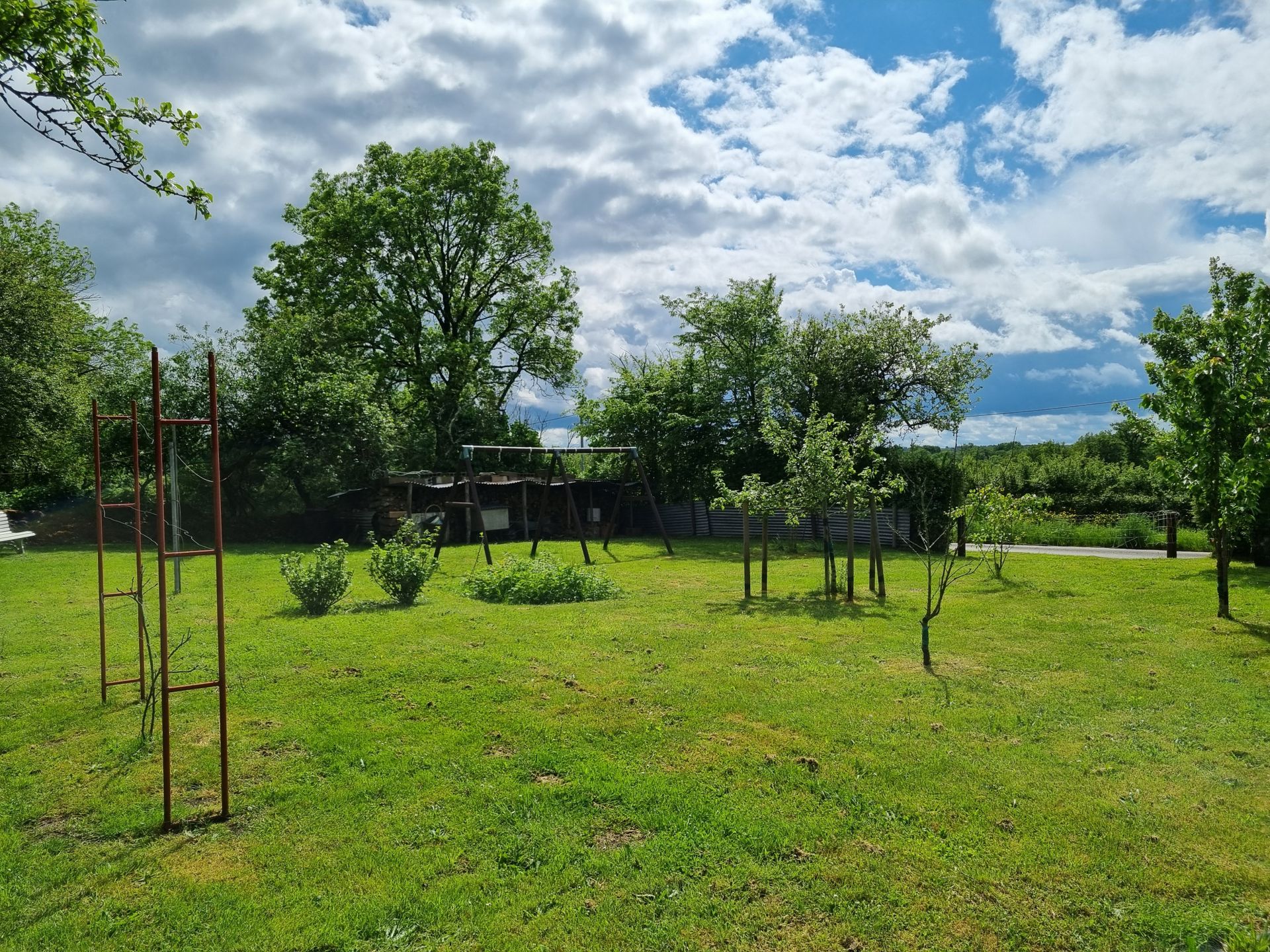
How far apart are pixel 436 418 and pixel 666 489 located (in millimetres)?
9311

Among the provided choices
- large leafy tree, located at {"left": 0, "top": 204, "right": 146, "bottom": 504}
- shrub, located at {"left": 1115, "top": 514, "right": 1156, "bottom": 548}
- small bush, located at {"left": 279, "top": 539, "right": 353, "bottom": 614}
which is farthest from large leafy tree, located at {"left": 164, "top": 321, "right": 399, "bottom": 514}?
shrub, located at {"left": 1115, "top": 514, "right": 1156, "bottom": 548}

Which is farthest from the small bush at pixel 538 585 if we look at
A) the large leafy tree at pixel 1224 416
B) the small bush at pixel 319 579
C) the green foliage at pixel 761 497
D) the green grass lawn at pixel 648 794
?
the large leafy tree at pixel 1224 416


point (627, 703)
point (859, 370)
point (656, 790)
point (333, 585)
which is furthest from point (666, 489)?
point (656, 790)

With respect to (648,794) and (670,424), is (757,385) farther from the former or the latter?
(648,794)

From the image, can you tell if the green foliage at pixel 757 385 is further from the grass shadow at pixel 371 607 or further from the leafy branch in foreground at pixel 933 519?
the grass shadow at pixel 371 607

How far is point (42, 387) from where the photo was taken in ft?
65.6

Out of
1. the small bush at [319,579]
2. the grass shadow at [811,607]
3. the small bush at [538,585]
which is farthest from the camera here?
the small bush at [538,585]

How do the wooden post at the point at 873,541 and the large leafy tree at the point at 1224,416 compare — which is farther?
the wooden post at the point at 873,541

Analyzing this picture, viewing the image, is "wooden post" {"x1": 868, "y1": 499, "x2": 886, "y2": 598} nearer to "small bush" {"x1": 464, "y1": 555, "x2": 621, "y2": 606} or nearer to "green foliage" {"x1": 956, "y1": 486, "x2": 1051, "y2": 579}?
"green foliage" {"x1": 956, "y1": 486, "x2": 1051, "y2": 579}

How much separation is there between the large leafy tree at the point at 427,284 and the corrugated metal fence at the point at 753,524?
27.5 ft

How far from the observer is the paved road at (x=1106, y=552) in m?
18.7

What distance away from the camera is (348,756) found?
5.02 m

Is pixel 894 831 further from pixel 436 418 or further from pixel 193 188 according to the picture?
pixel 436 418

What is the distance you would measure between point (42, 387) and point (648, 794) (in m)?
22.4
